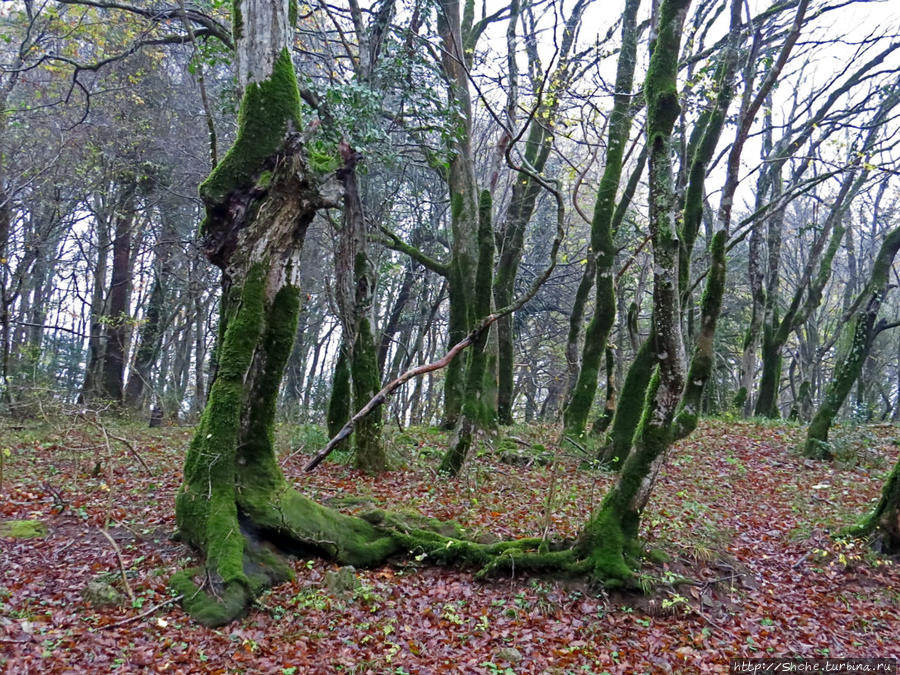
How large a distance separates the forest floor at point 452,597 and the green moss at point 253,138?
153 inches

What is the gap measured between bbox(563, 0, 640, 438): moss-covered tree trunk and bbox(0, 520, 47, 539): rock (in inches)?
338

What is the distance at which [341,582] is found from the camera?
5.80 metres

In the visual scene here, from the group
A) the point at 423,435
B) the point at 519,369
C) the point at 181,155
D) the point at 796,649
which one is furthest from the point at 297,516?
the point at 519,369

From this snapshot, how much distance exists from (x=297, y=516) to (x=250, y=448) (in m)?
0.95

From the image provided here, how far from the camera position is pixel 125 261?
60.6 feet

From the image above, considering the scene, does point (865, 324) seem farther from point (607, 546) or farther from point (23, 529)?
point (23, 529)

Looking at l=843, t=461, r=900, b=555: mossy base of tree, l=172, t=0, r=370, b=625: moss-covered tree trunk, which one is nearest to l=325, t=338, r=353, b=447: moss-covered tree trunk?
l=172, t=0, r=370, b=625: moss-covered tree trunk

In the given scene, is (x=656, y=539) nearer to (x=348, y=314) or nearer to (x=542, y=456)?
(x=542, y=456)

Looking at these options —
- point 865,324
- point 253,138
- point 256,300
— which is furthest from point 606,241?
point 256,300

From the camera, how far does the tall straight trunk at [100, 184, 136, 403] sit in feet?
57.8

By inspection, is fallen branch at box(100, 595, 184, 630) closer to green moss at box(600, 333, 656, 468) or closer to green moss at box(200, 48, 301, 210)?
green moss at box(200, 48, 301, 210)

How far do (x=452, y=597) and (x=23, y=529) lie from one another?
4.90m

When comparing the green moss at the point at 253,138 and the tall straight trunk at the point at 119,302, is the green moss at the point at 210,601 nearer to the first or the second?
the green moss at the point at 253,138

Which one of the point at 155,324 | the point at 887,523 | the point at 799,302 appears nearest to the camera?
the point at 887,523
